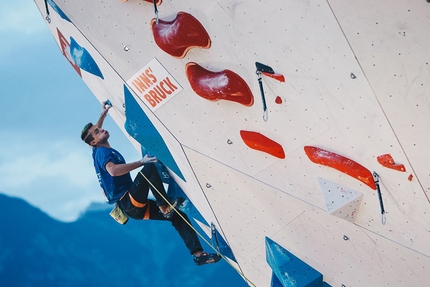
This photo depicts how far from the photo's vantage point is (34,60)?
6508 mm

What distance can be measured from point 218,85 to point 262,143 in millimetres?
423

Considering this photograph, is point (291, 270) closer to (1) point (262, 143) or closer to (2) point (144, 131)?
(1) point (262, 143)

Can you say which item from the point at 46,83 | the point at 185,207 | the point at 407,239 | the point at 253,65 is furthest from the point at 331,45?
the point at 46,83

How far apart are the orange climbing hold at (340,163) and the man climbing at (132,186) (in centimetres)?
125

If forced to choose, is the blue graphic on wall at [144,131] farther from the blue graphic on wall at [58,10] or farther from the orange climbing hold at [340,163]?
the orange climbing hold at [340,163]

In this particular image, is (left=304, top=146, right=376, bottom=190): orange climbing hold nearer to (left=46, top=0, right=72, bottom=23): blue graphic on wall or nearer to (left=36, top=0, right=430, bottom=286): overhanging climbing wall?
(left=36, top=0, right=430, bottom=286): overhanging climbing wall

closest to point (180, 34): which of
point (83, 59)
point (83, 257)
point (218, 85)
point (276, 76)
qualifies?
point (218, 85)

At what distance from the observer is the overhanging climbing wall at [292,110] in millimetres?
3102

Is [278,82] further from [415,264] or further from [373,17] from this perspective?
[415,264]

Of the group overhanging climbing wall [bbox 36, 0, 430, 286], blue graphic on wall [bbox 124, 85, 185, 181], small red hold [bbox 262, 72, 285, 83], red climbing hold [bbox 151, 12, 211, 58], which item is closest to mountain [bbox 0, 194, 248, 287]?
overhanging climbing wall [bbox 36, 0, 430, 286]

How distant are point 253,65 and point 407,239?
1.26 m

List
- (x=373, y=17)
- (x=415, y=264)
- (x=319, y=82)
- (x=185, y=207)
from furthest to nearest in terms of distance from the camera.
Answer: (x=185, y=207) → (x=415, y=264) → (x=319, y=82) → (x=373, y=17)

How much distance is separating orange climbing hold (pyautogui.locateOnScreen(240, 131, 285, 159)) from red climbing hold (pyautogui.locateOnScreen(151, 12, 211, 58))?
57cm

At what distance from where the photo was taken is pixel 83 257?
6.54 m
